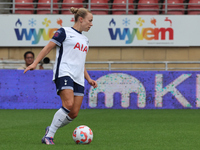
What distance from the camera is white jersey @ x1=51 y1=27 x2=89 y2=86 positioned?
4.37 m

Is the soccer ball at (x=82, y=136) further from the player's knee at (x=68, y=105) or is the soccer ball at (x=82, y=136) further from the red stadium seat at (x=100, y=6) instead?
the red stadium seat at (x=100, y=6)

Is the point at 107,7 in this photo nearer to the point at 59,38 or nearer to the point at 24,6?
the point at 24,6

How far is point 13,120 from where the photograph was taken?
766 cm

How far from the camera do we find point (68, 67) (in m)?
4.38

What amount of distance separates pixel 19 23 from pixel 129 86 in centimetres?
533

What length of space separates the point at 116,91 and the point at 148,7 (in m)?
4.99

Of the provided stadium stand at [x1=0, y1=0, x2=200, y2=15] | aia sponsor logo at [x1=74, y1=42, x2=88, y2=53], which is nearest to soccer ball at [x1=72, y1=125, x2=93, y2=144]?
aia sponsor logo at [x1=74, y1=42, x2=88, y2=53]

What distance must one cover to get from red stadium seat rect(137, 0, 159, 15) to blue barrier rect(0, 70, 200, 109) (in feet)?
13.8

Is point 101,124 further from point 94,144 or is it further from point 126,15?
point 126,15

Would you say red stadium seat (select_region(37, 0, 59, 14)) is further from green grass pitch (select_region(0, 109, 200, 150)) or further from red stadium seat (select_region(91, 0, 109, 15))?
green grass pitch (select_region(0, 109, 200, 150))

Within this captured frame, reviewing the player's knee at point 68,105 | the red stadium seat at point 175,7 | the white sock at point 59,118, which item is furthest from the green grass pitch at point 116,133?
the red stadium seat at point 175,7

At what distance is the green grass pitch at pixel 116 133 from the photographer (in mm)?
4328

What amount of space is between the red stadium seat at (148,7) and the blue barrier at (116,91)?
13.8ft

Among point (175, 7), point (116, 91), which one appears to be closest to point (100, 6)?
point (175, 7)
